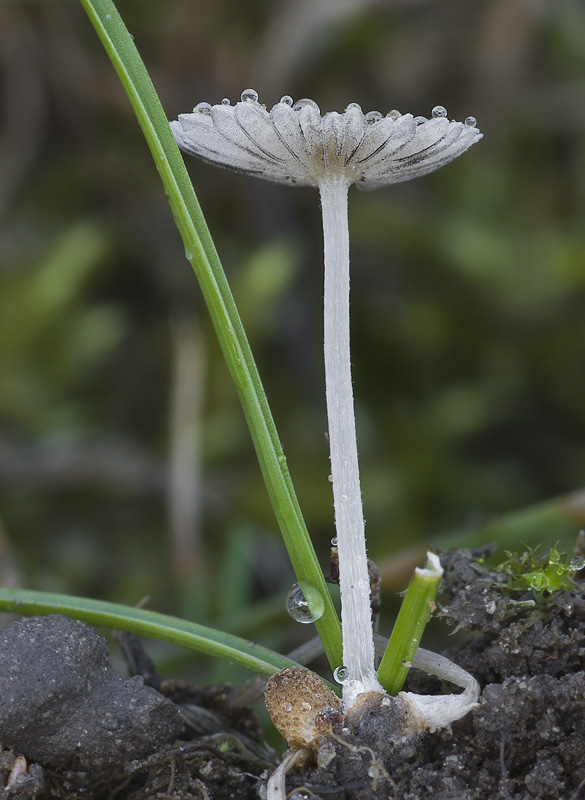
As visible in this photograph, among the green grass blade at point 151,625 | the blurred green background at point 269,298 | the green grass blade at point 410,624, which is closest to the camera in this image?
the green grass blade at point 410,624

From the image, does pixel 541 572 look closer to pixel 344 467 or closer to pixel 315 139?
pixel 344 467

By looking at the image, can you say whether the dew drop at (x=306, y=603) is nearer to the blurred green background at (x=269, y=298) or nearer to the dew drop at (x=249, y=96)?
the dew drop at (x=249, y=96)

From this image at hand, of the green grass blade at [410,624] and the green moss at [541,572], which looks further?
the green moss at [541,572]

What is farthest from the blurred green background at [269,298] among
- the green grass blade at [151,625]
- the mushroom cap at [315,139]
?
the mushroom cap at [315,139]

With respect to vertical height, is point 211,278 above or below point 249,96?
below

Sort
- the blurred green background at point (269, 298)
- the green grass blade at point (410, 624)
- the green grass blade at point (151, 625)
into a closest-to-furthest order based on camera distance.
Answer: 1. the green grass blade at point (410, 624)
2. the green grass blade at point (151, 625)
3. the blurred green background at point (269, 298)

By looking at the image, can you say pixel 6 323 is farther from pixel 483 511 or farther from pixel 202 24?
pixel 483 511

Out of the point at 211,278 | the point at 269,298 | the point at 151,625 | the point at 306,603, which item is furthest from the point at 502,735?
the point at 269,298
